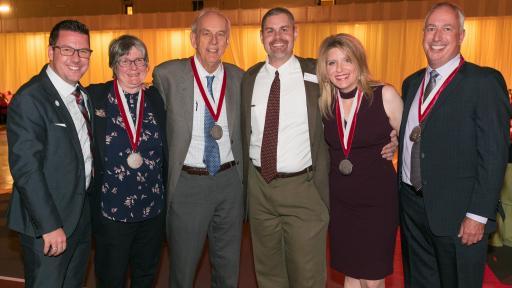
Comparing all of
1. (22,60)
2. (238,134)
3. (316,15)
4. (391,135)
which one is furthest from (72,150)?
(22,60)

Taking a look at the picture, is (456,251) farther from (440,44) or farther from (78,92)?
(78,92)

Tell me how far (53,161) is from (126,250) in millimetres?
777

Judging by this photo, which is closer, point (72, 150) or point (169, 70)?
point (72, 150)

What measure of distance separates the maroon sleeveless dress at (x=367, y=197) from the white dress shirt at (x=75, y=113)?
1.39 metres

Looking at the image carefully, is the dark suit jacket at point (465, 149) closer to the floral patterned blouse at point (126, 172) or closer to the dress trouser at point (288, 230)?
the dress trouser at point (288, 230)

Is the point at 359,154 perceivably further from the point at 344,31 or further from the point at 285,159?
the point at 344,31

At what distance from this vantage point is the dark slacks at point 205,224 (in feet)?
9.64

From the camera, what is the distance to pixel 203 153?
2.92 metres

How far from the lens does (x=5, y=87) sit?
17938 mm

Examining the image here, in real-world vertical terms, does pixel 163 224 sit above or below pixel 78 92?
below

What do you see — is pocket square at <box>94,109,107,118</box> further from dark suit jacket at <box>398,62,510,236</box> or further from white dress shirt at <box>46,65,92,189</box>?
dark suit jacket at <box>398,62,510,236</box>

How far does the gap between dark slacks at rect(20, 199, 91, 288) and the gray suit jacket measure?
588mm

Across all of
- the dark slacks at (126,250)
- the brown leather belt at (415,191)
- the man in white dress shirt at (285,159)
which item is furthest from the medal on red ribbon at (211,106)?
the brown leather belt at (415,191)

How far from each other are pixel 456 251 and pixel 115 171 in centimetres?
193
